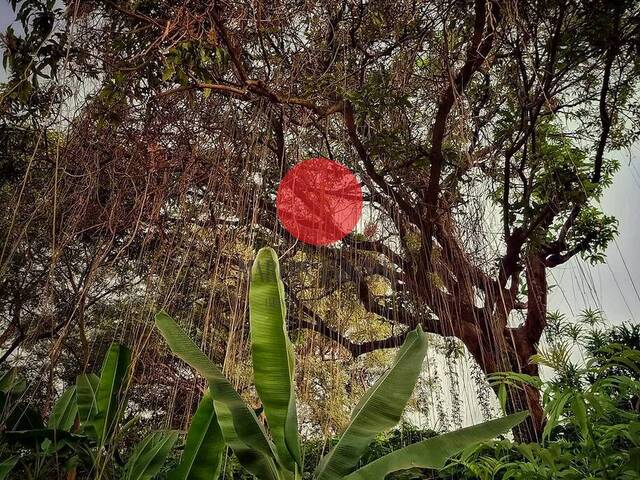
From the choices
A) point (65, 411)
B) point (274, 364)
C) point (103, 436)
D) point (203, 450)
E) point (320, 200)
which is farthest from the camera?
point (320, 200)

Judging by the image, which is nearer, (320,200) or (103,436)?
(103,436)

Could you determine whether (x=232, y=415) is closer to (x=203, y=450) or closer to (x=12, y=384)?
(x=203, y=450)

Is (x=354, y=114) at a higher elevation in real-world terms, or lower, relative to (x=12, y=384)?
higher

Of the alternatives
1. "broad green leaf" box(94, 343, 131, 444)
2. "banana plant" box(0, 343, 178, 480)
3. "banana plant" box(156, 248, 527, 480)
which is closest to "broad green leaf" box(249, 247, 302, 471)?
"banana plant" box(156, 248, 527, 480)

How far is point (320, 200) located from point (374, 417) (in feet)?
5.74

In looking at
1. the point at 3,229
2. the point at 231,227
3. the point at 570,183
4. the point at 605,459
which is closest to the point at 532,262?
the point at 570,183

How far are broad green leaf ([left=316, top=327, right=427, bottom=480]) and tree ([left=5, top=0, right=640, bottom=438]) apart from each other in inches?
35.8

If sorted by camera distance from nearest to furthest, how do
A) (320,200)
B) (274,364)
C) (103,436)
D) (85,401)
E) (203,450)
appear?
(274,364) < (203,450) < (103,436) < (85,401) < (320,200)

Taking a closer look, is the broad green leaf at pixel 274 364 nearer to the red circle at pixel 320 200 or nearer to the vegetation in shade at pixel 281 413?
the vegetation in shade at pixel 281 413

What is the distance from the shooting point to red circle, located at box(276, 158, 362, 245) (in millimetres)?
2598

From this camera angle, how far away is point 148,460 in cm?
134

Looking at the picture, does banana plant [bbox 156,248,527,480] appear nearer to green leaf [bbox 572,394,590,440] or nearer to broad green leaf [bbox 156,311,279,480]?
broad green leaf [bbox 156,311,279,480]

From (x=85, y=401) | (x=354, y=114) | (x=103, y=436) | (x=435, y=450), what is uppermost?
(x=354, y=114)

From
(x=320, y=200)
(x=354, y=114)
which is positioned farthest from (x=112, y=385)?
(x=354, y=114)
